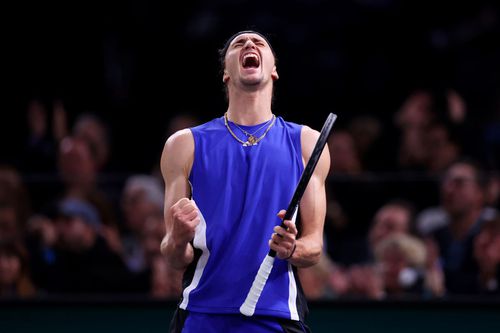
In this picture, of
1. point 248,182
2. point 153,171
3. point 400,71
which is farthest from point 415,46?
point 248,182

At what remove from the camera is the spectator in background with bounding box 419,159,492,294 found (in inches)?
209

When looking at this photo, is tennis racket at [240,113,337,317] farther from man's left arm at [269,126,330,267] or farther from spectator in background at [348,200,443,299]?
spectator in background at [348,200,443,299]

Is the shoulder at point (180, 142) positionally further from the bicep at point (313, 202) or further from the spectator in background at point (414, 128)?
the spectator in background at point (414, 128)

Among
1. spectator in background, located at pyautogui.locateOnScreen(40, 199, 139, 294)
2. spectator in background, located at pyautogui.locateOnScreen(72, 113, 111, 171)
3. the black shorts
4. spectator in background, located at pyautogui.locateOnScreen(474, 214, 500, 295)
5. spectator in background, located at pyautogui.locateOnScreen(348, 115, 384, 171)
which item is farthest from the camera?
spectator in background, located at pyautogui.locateOnScreen(72, 113, 111, 171)

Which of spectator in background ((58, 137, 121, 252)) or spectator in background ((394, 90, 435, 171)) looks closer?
spectator in background ((58, 137, 121, 252))

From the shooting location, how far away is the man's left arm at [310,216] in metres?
3.41

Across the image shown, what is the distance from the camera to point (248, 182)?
11.5 feet

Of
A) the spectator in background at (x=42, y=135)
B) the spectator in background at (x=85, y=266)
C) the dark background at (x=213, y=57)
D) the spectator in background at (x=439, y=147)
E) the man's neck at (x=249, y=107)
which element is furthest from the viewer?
the dark background at (x=213, y=57)

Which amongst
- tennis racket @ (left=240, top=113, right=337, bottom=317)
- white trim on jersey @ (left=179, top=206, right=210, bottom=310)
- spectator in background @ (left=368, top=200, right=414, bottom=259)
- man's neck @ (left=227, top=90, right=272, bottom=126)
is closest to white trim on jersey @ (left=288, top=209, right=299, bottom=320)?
tennis racket @ (left=240, top=113, right=337, bottom=317)

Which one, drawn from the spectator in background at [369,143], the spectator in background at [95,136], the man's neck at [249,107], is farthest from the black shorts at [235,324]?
the spectator in background at [95,136]

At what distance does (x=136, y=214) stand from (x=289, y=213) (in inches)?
98.2

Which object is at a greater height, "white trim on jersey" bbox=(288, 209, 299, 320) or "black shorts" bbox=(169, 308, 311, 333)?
"white trim on jersey" bbox=(288, 209, 299, 320)

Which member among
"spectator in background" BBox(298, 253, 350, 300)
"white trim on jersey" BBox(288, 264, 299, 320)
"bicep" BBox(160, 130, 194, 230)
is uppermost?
"bicep" BBox(160, 130, 194, 230)

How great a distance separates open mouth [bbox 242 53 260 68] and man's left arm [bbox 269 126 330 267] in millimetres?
286
